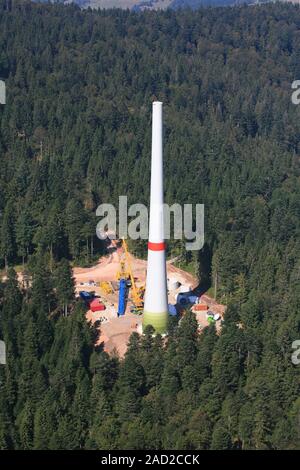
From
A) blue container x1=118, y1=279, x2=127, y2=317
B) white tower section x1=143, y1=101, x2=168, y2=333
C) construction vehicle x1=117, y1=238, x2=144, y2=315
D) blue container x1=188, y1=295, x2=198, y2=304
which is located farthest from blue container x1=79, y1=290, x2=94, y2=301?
white tower section x1=143, y1=101, x2=168, y2=333

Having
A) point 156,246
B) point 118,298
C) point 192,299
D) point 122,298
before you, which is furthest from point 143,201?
point 156,246

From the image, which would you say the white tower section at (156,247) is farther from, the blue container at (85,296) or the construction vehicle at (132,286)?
the blue container at (85,296)

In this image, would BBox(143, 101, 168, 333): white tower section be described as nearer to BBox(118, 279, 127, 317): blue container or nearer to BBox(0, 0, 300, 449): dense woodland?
BBox(0, 0, 300, 449): dense woodland

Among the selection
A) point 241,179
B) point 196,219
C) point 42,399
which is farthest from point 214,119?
point 42,399

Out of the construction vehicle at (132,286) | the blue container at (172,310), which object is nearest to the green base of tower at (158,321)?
the blue container at (172,310)

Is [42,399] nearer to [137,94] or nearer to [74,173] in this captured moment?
[74,173]
